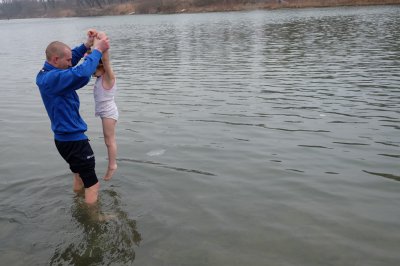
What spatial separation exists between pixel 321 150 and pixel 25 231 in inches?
215

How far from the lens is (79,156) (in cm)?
518

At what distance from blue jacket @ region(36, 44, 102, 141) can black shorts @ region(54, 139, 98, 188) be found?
0.08 meters

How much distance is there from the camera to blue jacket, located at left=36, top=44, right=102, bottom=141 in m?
4.61

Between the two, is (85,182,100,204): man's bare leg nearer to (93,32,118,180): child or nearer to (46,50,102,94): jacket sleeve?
(93,32,118,180): child

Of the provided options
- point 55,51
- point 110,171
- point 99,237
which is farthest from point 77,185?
point 55,51

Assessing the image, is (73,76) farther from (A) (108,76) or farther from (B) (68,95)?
(A) (108,76)

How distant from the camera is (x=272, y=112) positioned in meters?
10.6

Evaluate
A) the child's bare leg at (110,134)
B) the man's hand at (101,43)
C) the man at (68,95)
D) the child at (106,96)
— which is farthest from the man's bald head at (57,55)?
the child's bare leg at (110,134)

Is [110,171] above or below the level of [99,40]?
below

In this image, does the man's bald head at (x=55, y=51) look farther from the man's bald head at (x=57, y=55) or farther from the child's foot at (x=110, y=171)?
the child's foot at (x=110, y=171)

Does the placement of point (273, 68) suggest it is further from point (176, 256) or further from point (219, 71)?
point (176, 256)

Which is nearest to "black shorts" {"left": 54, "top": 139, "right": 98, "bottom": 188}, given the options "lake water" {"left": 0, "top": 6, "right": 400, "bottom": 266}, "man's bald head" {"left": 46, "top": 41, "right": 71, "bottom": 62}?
"lake water" {"left": 0, "top": 6, "right": 400, "bottom": 266}

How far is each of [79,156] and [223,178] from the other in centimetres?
258

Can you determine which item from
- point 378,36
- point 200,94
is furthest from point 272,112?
point 378,36
